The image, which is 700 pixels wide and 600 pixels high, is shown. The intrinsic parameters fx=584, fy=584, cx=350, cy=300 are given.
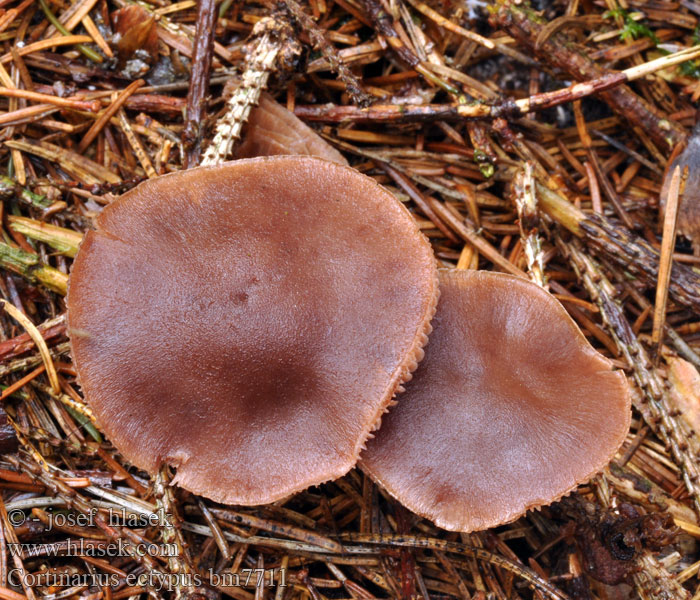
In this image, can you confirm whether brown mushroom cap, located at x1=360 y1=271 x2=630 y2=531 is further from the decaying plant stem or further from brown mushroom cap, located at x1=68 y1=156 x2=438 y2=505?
the decaying plant stem

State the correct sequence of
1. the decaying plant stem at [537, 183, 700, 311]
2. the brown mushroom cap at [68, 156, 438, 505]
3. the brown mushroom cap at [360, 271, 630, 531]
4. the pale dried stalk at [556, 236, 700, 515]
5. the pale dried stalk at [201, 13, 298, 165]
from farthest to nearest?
the decaying plant stem at [537, 183, 700, 311], the pale dried stalk at [201, 13, 298, 165], the pale dried stalk at [556, 236, 700, 515], the brown mushroom cap at [360, 271, 630, 531], the brown mushroom cap at [68, 156, 438, 505]

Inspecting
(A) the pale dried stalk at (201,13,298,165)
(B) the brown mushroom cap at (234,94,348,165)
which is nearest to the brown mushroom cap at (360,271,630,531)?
(B) the brown mushroom cap at (234,94,348,165)

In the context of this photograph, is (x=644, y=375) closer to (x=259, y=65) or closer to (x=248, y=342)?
(x=248, y=342)

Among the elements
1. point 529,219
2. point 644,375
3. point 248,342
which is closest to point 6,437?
point 248,342

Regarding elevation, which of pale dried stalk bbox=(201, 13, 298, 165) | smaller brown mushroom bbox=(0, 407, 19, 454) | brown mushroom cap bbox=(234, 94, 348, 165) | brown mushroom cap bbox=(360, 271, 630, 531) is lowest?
smaller brown mushroom bbox=(0, 407, 19, 454)

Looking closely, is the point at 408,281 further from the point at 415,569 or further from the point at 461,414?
the point at 415,569

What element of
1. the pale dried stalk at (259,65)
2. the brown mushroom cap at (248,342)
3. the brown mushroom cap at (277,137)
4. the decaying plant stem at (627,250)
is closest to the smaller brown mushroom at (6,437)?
the brown mushroom cap at (248,342)

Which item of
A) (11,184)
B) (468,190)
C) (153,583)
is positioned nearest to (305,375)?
(153,583)
